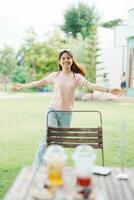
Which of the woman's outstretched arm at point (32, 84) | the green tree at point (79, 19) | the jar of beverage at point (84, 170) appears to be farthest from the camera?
the green tree at point (79, 19)

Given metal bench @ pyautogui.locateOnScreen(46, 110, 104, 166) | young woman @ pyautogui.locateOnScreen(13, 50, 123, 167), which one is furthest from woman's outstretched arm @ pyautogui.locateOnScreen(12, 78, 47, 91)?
metal bench @ pyautogui.locateOnScreen(46, 110, 104, 166)

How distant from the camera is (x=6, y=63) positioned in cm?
3216

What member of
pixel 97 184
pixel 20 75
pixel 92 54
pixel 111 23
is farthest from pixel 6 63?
pixel 97 184

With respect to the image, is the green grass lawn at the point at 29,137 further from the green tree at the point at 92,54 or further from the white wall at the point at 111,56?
the green tree at the point at 92,54

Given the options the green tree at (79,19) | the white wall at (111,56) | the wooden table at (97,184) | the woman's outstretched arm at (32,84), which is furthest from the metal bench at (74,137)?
the green tree at (79,19)

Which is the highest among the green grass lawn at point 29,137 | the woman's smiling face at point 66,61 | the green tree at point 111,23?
the green tree at point 111,23

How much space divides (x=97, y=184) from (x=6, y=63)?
30115 mm

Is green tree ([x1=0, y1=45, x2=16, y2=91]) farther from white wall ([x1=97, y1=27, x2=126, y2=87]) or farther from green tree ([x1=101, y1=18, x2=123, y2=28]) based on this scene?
green tree ([x1=101, y1=18, x2=123, y2=28])

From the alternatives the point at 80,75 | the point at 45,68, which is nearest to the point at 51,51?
the point at 45,68

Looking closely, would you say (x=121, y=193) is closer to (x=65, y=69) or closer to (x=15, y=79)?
(x=65, y=69)

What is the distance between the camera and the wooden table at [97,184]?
2.31 meters

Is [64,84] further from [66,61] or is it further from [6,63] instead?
[6,63]

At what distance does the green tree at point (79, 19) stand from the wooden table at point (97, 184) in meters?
32.8

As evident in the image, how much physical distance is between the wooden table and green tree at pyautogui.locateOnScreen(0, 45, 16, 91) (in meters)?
29.2
